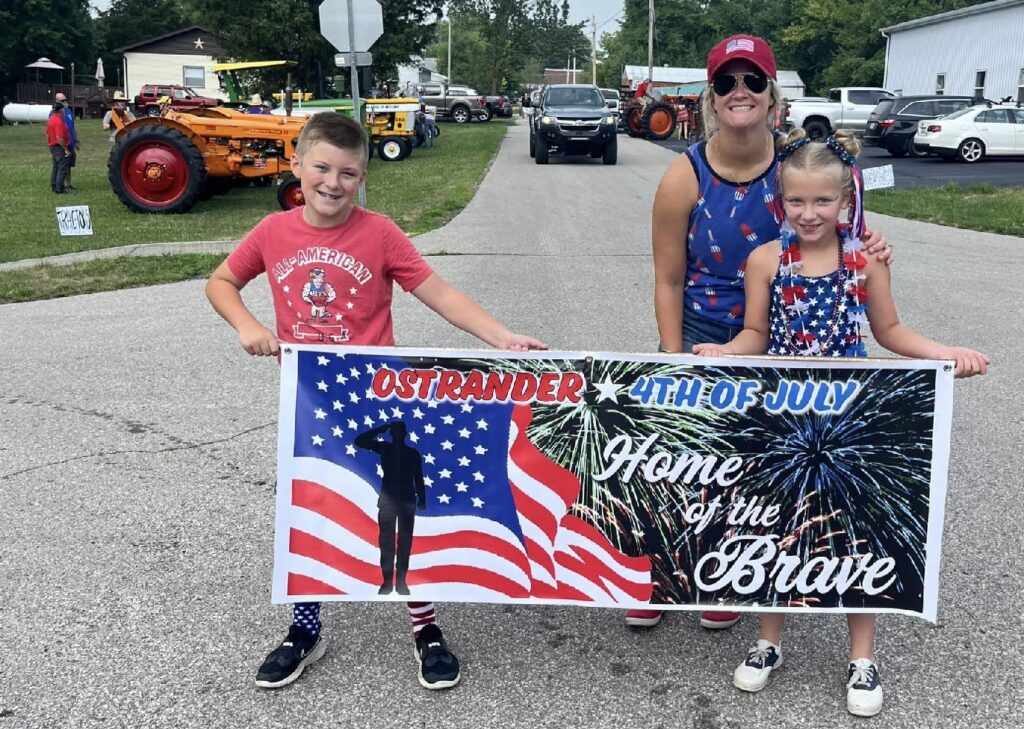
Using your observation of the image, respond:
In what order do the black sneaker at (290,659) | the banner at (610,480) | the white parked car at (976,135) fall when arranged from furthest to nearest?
the white parked car at (976,135) < the black sneaker at (290,659) < the banner at (610,480)

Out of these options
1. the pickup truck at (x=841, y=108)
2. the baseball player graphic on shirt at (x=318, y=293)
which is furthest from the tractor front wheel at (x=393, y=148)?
the baseball player graphic on shirt at (x=318, y=293)

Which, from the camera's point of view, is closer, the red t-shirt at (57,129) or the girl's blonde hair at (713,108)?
the girl's blonde hair at (713,108)

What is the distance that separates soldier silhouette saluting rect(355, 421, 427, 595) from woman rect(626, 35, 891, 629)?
3.13 ft

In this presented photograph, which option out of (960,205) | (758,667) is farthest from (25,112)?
(758,667)

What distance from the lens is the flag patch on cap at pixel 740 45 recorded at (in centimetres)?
297

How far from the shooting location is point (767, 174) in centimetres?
301

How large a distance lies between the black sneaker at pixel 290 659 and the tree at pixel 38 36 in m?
59.1

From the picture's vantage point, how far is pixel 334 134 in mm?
2963

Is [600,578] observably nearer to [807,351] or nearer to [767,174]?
[807,351]

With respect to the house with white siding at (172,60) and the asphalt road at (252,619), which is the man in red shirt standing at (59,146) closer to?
the asphalt road at (252,619)

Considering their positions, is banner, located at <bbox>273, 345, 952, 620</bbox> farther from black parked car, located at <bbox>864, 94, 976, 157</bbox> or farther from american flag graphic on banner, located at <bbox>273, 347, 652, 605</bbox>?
black parked car, located at <bbox>864, 94, 976, 157</bbox>

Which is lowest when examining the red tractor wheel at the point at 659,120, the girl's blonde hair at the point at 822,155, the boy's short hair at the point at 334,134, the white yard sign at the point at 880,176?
the white yard sign at the point at 880,176

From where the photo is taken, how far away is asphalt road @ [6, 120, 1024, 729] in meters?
2.88

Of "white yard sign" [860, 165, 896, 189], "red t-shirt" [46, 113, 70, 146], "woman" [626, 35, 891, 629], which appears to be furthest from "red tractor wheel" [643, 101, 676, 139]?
"woman" [626, 35, 891, 629]
